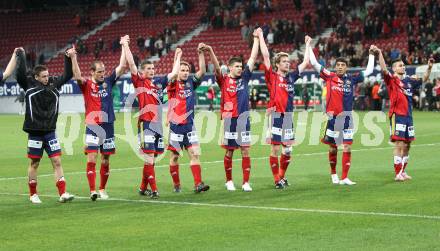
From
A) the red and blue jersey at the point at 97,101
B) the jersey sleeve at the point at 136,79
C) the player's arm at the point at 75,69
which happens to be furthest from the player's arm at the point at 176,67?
the player's arm at the point at 75,69

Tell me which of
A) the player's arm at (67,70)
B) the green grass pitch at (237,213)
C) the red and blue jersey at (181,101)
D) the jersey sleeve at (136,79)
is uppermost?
the player's arm at (67,70)

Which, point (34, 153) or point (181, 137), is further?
point (181, 137)

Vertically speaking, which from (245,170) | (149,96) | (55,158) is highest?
(149,96)

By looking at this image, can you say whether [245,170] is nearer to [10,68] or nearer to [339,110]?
[339,110]

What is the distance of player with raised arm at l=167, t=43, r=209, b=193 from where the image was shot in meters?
15.3

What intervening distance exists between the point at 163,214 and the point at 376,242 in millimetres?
3562

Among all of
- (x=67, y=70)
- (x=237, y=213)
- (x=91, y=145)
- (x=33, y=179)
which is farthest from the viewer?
(x=91, y=145)

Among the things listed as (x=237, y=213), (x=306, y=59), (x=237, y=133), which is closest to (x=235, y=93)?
(x=237, y=133)

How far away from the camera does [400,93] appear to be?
17.0m

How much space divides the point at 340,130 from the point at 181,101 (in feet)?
10.1

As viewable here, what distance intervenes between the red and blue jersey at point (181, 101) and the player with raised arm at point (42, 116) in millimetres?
1927

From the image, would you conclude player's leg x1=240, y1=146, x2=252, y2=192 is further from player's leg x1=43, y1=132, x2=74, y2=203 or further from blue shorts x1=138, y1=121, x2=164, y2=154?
player's leg x1=43, y1=132, x2=74, y2=203

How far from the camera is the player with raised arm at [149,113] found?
15023 millimetres

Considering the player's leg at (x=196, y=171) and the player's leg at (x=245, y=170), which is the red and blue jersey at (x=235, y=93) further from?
the player's leg at (x=196, y=171)
